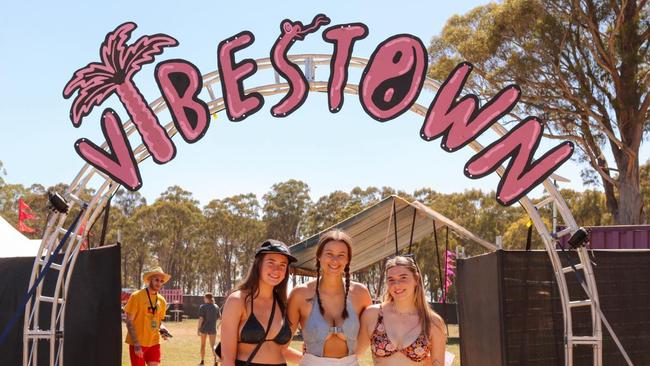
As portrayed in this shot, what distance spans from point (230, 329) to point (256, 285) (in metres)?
0.27

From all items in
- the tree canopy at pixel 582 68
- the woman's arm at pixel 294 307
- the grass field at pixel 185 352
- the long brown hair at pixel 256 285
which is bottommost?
the grass field at pixel 185 352

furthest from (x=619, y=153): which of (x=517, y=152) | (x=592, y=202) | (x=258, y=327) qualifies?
(x=258, y=327)

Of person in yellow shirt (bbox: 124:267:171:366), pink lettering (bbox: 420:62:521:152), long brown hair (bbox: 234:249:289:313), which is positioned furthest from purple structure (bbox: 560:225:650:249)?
→ long brown hair (bbox: 234:249:289:313)

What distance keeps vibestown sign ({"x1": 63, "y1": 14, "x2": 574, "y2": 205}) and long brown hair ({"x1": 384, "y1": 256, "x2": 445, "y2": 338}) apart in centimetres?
204

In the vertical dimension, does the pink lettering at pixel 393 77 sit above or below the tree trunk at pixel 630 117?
below

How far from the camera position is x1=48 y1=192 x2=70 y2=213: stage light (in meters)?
5.74

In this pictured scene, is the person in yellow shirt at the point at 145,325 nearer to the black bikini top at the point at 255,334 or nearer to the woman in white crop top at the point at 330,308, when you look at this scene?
the woman in white crop top at the point at 330,308

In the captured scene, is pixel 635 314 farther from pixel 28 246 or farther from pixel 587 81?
pixel 587 81

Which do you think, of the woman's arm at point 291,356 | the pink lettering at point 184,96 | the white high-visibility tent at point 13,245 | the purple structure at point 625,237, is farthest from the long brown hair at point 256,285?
the white high-visibility tent at point 13,245

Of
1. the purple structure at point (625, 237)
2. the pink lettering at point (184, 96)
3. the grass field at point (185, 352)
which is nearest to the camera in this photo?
the pink lettering at point (184, 96)

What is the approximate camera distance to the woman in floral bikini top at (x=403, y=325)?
144 inches

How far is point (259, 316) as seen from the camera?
365 centimetres

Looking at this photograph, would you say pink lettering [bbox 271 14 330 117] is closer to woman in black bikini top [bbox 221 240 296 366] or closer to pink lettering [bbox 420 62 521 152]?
pink lettering [bbox 420 62 521 152]

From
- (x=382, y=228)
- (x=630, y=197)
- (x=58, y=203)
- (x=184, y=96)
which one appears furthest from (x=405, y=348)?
(x=630, y=197)
